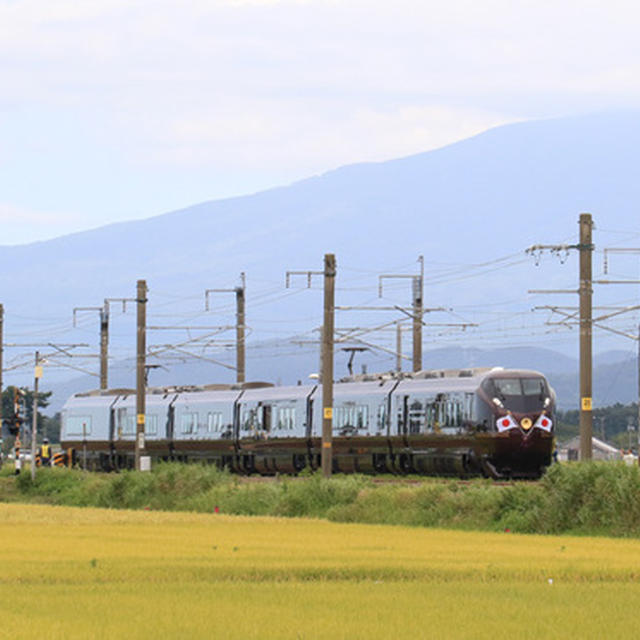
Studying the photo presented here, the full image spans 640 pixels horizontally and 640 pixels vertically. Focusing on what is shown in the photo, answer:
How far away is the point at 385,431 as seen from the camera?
60.8 m

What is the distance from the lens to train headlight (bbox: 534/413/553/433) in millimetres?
55875

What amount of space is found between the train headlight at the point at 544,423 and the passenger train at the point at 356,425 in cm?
5

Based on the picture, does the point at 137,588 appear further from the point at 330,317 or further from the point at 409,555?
the point at 330,317

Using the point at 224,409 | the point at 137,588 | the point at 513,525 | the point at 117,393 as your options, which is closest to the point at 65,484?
the point at 224,409

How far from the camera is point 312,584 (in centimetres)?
2775

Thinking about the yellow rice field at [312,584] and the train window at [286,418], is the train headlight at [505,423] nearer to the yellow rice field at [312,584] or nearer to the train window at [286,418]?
the yellow rice field at [312,584]

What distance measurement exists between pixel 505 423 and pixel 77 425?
36639mm

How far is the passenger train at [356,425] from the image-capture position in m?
55.4

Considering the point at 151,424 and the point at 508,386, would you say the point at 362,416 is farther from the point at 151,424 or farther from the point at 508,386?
the point at 151,424

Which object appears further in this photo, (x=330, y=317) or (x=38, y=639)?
(x=330, y=317)

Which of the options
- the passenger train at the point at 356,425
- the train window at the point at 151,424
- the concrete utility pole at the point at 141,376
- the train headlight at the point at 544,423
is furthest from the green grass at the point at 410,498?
the train window at the point at 151,424

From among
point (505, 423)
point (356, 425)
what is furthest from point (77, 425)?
point (505, 423)

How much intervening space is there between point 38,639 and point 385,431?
136ft

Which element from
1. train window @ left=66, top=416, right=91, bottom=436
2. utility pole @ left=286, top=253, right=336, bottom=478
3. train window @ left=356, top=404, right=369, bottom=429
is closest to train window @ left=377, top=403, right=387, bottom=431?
train window @ left=356, top=404, right=369, bottom=429
